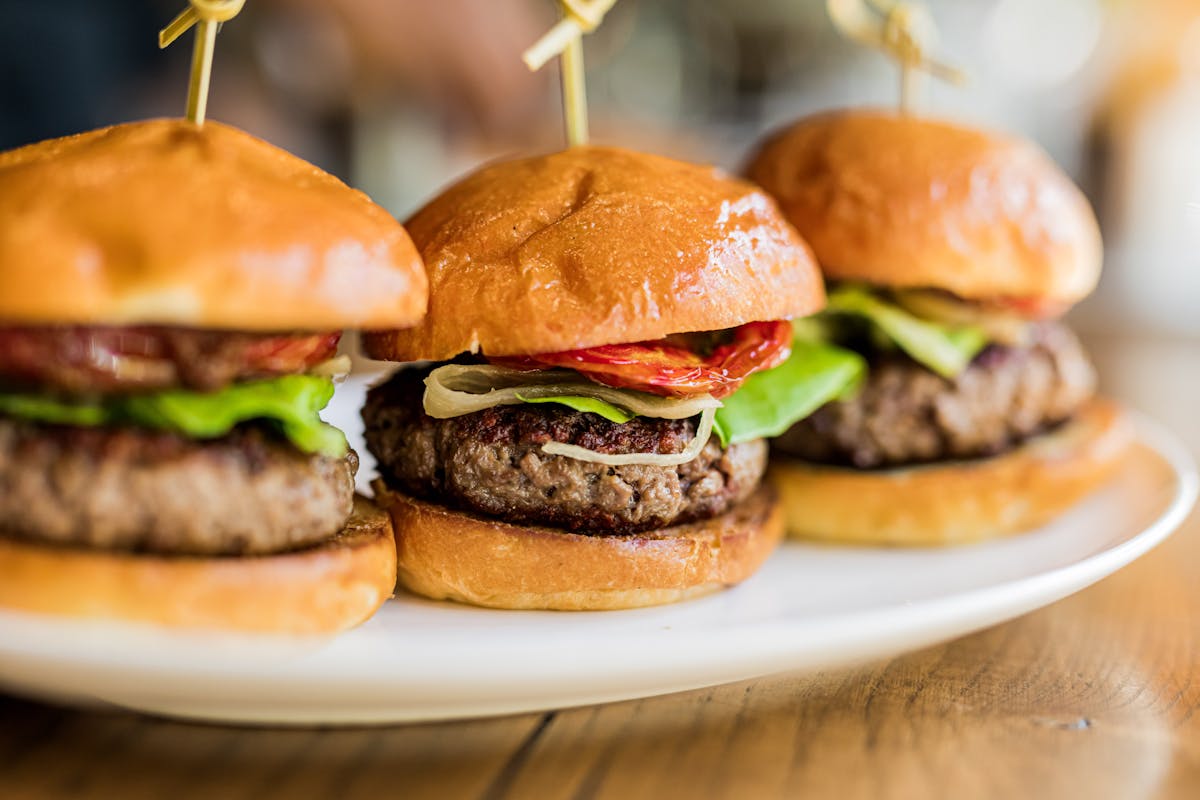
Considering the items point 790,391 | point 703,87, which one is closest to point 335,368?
point 790,391

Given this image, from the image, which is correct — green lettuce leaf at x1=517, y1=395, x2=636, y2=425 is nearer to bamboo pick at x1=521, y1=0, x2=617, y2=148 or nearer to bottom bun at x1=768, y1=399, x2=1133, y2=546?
bamboo pick at x1=521, y1=0, x2=617, y2=148

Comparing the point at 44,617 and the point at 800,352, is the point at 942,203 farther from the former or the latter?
the point at 44,617

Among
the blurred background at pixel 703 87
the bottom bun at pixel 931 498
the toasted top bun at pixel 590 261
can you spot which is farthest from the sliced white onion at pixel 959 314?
the blurred background at pixel 703 87

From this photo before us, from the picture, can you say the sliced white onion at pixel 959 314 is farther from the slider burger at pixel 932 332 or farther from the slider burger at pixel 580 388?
the slider burger at pixel 580 388

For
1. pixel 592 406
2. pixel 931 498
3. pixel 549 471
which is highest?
pixel 592 406

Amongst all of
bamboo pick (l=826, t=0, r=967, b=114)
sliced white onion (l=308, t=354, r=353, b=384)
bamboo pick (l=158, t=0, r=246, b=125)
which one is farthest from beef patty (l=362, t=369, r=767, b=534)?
bamboo pick (l=826, t=0, r=967, b=114)

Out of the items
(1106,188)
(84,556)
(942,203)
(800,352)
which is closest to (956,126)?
(942,203)

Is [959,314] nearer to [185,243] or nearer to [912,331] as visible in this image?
[912,331]
